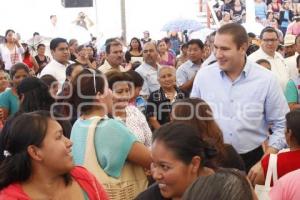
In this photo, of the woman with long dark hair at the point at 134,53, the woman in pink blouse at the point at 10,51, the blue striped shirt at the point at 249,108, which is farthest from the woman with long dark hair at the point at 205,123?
the woman in pink blouse at the point at 10,51

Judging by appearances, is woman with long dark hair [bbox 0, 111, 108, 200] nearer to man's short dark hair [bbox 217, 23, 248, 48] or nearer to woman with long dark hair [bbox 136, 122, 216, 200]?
woman with long dark hair [bbox 136, 122, 216, 200]

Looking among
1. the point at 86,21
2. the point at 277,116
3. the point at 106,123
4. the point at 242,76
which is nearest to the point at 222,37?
the point at 242,76

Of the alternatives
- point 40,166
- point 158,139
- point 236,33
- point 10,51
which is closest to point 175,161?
point 158,139

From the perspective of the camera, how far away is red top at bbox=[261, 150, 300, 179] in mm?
3188

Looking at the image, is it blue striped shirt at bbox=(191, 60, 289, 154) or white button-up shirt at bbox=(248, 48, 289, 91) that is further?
white button-up shirt at bbox=(248, 48, 289, 91)

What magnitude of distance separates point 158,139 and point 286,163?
1.17 metres

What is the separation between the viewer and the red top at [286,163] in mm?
3188

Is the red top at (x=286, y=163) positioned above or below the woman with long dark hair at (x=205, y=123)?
below

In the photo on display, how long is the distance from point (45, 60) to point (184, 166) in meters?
10.2

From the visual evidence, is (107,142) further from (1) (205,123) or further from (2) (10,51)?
(2) (10,51)

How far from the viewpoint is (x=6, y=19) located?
1767 cm

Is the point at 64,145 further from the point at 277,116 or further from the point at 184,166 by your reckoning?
the point at 277,116

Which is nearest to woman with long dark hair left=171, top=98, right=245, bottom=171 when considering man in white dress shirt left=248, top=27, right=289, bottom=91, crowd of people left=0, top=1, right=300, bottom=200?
crowd of people left=0, top=1, right=300, bottom=200

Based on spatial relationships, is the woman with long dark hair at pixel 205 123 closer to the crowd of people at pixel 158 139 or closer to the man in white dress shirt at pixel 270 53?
the crowd of people at pixel 158 139
